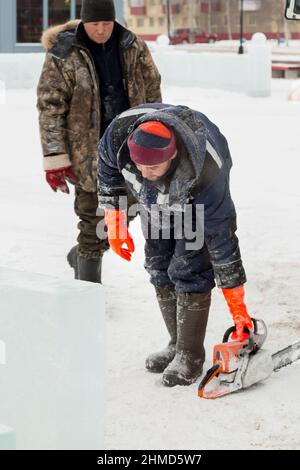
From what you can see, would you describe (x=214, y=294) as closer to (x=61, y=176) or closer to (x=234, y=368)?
(x=61, y=176)

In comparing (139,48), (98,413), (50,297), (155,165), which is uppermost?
(139,48)

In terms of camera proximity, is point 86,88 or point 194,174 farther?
point 86,88

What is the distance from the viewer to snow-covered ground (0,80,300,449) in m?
3.91

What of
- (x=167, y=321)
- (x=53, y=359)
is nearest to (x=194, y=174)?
(x=167, y=321)

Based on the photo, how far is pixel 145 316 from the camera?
5.60 metres

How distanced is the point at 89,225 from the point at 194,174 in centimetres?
169

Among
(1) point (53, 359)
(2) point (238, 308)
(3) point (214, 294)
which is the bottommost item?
(3) point (214, 294)

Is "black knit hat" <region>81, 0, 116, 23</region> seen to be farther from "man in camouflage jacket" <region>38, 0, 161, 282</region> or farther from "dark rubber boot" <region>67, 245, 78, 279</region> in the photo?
"dark rubber boot" <region>67, 245, 78, 279</region>

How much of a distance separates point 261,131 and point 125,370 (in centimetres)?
966

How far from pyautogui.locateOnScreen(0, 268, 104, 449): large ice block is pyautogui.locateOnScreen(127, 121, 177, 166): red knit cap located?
3.27 feet

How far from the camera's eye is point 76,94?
17.5ft

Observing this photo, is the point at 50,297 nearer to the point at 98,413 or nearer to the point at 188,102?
the point at 98,413

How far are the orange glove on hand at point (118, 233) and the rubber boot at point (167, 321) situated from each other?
12.4 inches
